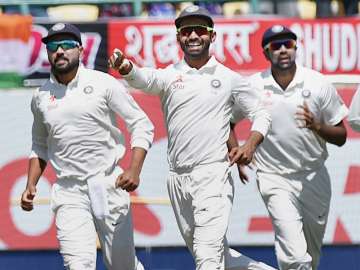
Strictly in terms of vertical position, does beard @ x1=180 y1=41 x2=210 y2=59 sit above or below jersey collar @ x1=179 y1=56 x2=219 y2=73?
above

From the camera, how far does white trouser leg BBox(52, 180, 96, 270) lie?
9.30 m

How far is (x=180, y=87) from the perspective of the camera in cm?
955

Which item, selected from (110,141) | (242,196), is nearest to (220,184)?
(110,141)

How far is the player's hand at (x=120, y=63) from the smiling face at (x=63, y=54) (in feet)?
1.68

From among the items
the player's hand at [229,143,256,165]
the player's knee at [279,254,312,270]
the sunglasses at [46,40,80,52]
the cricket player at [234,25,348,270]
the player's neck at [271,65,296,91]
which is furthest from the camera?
the player's neck at [271,65,296,91]

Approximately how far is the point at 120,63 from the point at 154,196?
10.2ft

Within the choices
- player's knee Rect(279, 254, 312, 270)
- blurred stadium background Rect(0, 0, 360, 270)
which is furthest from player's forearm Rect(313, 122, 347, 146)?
blurred stadium background Rect(0, 0, 360, 270)

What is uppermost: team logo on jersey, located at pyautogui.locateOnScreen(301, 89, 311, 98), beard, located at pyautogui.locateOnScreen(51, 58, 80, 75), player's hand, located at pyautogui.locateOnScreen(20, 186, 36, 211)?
beard, located at pyautogui.locateOnScreen(51, 58, 80, 75)

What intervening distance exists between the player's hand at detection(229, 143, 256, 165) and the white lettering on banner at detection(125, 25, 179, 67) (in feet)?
10.3

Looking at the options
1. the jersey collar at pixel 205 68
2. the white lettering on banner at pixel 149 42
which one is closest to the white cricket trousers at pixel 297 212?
the jersey collar at pixel 205 68

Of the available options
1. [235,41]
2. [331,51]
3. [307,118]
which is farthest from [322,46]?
[307,118]

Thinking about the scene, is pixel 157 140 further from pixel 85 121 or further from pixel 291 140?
pixel 85 121

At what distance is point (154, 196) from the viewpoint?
39.3ft

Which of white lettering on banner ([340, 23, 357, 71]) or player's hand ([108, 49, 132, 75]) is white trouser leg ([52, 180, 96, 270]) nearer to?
player's hand ([108, 49, 132, 75])
